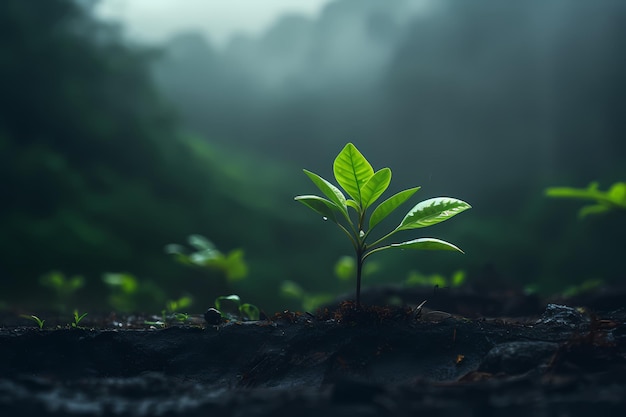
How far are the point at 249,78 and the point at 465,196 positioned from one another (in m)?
5.48

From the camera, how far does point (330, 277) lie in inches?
356

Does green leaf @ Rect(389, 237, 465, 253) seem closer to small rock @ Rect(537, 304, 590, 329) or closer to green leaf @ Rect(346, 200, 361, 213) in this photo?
green leaf @ Rect(346, 200, 361, 213)

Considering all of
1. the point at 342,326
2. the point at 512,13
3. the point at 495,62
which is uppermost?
the point at 512,13

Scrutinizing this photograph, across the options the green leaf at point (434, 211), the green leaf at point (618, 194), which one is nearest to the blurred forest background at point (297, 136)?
the green leaf at point (618, 194)

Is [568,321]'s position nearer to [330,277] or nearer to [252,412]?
[252,412]

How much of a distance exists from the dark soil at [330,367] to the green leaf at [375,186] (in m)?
0.45

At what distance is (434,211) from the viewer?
5.82 feet

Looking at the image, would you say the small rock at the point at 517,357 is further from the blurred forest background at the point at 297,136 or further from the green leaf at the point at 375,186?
the blurred forest background at the point at 297,136

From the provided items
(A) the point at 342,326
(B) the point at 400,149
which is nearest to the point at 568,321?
(A) the point at 342,326

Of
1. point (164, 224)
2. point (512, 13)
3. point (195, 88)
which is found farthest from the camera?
point (195, 88)

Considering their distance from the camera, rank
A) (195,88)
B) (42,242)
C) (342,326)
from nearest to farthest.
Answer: (342,326) → (42,242) → (195,88)

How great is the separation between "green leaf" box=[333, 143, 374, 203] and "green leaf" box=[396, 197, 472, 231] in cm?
23

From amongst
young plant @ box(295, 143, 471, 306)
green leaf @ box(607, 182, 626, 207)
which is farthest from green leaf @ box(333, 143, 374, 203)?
green leaf @ box(607, 182, 626, 207)

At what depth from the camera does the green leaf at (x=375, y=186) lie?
176cm
